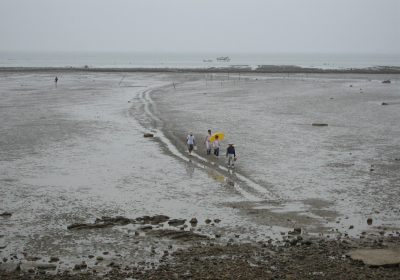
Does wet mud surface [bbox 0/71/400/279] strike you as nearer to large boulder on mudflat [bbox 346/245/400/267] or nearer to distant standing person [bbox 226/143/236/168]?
large boulder on mudflat [bbox 346/245/400/267]

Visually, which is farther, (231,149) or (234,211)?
(231,149)

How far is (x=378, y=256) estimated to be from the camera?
12617 mm

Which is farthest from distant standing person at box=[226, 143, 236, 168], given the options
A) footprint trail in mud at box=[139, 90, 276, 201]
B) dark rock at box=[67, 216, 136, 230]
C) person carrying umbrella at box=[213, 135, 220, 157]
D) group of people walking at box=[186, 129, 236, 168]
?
dark rock at box=[67, 216, 136, 230]

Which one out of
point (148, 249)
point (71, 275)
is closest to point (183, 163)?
point (148, 249)

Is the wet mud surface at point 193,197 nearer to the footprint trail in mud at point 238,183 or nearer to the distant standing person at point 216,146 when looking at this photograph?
the footprint trail in mud at point 238,183

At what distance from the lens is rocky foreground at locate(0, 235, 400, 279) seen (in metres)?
11.8

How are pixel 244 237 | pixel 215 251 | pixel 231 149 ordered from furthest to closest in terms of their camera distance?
pixel 231 149 → pixel 244 237 → pixel 215 251

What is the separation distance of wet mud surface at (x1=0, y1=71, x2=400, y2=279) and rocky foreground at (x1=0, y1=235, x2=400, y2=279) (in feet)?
0.19

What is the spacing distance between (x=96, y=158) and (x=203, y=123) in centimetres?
1417

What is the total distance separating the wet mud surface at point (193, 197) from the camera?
12.9 m

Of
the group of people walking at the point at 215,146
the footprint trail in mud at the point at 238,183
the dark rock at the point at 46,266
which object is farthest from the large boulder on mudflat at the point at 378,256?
the group of people walking at the point at 215,146

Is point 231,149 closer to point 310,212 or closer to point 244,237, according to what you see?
point 310,212

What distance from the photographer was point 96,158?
25.5 m

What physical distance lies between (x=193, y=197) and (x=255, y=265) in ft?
22.0
